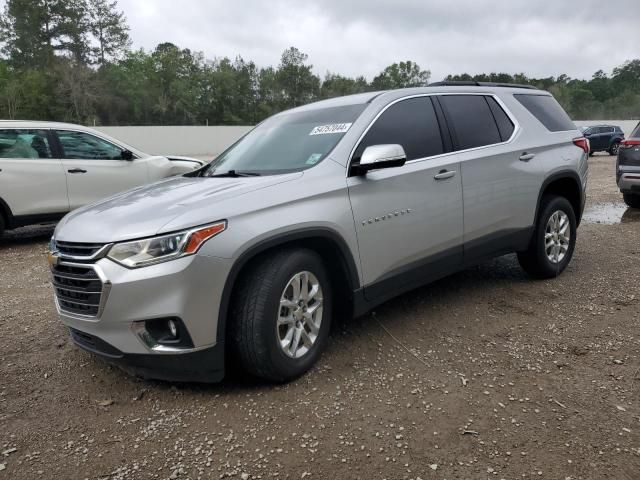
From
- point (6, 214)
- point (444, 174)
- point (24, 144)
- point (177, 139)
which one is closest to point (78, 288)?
point (444, 174)

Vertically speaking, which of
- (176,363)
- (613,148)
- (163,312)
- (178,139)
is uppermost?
(178,139)

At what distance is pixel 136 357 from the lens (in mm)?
2719

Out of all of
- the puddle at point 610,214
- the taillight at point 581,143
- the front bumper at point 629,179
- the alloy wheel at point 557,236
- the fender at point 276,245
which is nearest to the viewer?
the fender at point 276,245

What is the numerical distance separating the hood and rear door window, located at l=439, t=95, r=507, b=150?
5.28 ft

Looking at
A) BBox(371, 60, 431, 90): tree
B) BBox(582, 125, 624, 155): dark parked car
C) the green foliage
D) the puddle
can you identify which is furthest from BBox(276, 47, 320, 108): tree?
the puddle

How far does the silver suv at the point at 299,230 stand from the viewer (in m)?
2.63

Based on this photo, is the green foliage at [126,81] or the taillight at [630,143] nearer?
the taillight at [630,143]

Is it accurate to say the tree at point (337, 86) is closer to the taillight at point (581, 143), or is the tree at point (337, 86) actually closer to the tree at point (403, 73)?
the tree at point (403, 73)

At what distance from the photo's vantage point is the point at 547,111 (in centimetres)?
498

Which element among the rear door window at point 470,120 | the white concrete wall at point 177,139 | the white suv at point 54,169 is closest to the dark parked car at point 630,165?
the rear door window at point 470,120

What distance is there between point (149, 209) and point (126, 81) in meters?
57.6

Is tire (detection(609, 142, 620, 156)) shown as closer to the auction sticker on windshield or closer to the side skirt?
the side skirt

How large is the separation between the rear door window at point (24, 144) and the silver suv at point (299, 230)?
415 cm

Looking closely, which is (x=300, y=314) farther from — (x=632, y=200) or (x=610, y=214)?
(x=632, y=200)
